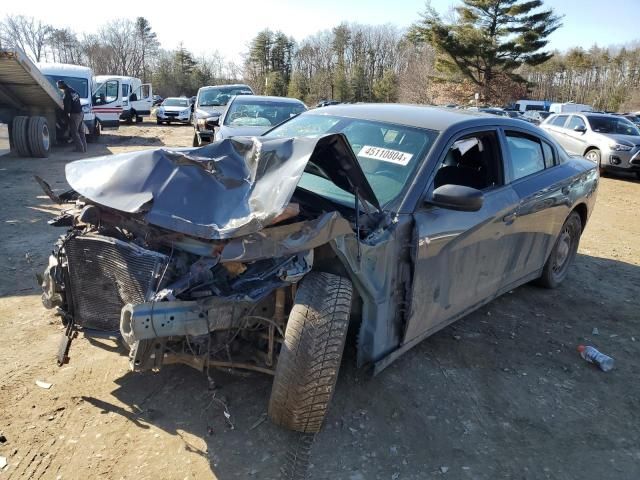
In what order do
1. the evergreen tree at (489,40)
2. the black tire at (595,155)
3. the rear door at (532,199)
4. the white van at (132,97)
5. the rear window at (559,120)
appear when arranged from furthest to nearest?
1. the evergreen tree at (489,40)
2. the white van at (132,97)
3. the rear window at (559,120)
4. the black tire at (595,155)
5. the rear door at (532,199)

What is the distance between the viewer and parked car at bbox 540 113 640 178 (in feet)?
44.4

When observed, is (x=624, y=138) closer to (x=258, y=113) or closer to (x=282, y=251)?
(x=258, y=113)

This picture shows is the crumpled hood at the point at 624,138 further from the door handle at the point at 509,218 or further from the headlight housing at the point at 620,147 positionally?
the door handle at the point at 509,218

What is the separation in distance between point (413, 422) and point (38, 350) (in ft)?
8.25

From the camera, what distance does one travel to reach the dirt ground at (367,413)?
8.50 feet

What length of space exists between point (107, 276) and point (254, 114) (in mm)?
7899

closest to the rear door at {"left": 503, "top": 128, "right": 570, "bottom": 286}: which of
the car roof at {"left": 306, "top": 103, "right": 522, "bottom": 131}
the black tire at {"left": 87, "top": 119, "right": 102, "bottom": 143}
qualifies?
the car roof at {"left": 306, "top": 103, "right": 522, "bottom": 131}

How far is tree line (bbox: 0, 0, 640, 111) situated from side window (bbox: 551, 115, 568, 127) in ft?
98.0

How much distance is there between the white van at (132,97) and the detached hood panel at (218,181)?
79.1ft

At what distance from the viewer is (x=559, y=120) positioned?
1574 centimetres

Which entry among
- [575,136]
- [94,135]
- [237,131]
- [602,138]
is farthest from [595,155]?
[94,135]

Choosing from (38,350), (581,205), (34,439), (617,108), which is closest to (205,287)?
(34,439)

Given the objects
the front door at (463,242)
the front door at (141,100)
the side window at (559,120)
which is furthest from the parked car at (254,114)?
the front door at (141,100)

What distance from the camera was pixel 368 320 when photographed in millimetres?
2951
